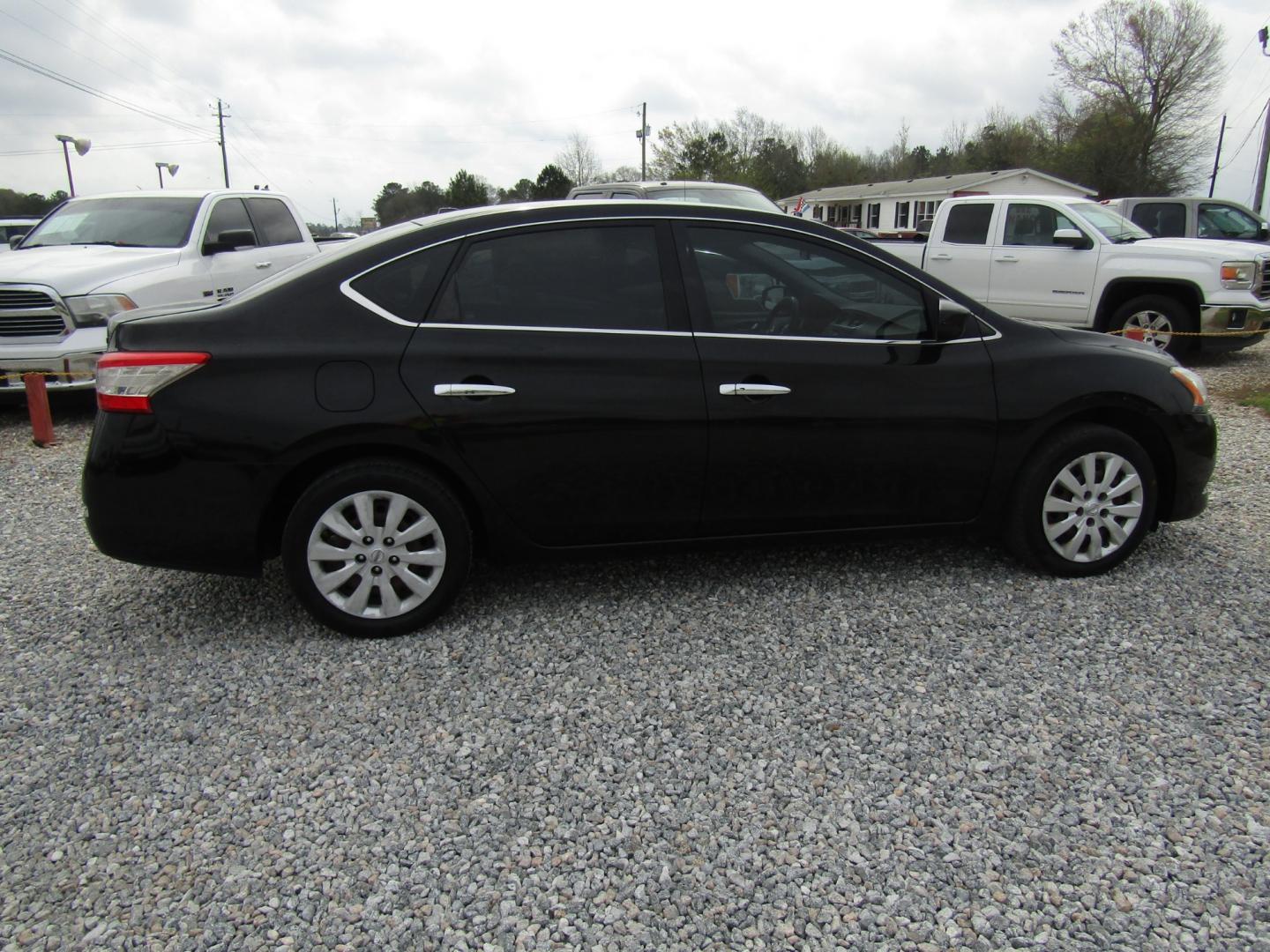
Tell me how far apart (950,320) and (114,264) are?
23.3ft

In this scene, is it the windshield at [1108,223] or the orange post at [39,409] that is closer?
the orange post at [39,409]

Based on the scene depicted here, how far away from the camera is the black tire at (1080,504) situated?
13.6 feet

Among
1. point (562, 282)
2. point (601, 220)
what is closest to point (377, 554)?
point (562, 282)

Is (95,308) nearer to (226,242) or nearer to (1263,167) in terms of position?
(226,242)

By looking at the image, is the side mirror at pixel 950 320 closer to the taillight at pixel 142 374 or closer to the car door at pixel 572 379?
the car door at pixel 572 379

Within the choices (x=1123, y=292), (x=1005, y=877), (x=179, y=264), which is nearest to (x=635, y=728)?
(x=1005, y=877)

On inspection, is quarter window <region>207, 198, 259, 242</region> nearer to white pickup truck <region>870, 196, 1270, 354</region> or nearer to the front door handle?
the front door handle

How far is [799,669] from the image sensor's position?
347 centimetres

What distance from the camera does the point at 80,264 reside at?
792 cm

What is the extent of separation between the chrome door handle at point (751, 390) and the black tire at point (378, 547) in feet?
3.80

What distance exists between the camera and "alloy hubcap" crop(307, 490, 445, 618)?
3.58m

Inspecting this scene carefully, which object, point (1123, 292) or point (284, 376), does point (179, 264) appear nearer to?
point (284, 376)

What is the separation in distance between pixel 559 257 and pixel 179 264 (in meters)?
5.89

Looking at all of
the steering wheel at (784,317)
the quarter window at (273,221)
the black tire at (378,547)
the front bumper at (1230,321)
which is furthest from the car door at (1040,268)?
the black tire at (378,547)
